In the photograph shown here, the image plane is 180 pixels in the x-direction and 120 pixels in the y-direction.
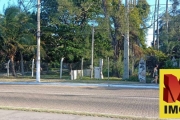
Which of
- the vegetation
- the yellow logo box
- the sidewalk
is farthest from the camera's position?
the vegetation

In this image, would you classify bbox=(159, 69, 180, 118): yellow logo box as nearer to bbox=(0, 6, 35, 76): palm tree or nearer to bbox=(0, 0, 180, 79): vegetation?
bbox=(0, 0, 180, 79): vegetation

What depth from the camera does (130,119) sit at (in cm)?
737

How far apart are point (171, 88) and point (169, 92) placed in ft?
0.13

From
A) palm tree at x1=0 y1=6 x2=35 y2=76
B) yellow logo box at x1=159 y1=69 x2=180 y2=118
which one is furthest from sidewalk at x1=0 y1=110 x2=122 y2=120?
palm tree at x1=0 y1=6 x2=35 y2=76

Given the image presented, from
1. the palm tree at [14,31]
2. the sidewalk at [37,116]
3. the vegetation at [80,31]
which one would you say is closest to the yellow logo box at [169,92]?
the sidewalk at [37,116]

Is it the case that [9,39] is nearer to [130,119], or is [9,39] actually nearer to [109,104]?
[109,104]

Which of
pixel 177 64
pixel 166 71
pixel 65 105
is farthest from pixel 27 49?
pixel 166 71

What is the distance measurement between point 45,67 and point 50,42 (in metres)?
3.33

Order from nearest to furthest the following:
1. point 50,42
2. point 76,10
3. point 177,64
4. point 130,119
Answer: point 130,119 → point 177,64 → point 76,10 → point 50,42

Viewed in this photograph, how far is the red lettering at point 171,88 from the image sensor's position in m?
2.46

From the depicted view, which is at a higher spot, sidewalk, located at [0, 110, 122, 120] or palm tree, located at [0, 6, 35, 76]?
palm tree, located at [0, 6, 35, 76]

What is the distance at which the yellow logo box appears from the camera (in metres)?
2.46

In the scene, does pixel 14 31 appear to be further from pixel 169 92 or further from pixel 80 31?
pixel 169 92

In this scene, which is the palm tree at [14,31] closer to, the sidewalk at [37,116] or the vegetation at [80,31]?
the vegetation at [80,31]
